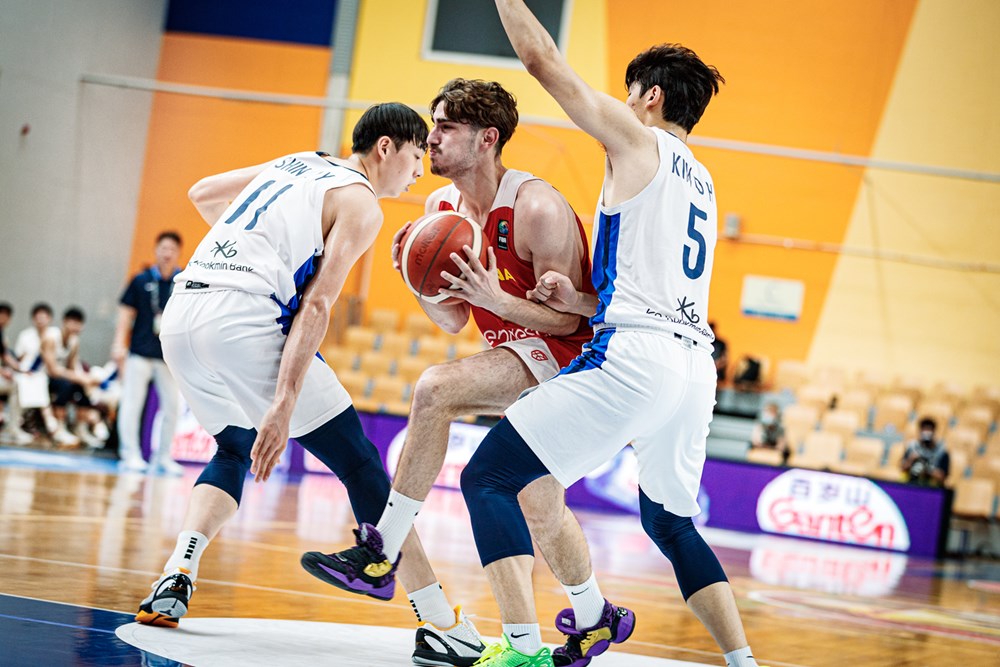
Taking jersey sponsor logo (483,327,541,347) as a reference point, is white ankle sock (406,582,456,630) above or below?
below

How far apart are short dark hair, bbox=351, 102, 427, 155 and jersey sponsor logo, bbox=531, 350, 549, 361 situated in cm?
86

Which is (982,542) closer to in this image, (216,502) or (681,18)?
(681,18)

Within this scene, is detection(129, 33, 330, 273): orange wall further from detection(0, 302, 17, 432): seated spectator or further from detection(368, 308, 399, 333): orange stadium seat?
detection(0, 302, 17, 432): seated spectator

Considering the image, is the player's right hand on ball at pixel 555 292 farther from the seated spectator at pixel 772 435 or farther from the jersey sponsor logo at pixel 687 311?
the seated spectator at pixel 772 435

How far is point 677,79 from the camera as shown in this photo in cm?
351

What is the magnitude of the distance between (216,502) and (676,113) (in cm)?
206

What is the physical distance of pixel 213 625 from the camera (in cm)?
391

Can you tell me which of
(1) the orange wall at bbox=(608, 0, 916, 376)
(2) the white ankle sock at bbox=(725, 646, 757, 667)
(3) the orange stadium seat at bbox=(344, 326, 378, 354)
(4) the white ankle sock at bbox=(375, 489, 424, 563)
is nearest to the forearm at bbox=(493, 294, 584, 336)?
(4) the white ankle sock at bbox=(375, 489, 424, 563)

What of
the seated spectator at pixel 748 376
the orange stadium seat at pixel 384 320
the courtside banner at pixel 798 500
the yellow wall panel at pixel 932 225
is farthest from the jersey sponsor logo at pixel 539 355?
the yellow wall panel at pixel 932 225

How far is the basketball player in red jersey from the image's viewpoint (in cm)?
354

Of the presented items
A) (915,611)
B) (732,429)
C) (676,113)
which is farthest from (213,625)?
(732,429)

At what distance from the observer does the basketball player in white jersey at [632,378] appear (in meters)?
3.23

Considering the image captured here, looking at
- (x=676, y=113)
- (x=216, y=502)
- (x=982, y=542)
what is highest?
(x=676, y=113)

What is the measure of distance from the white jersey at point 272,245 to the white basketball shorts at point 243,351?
1.9 inches
